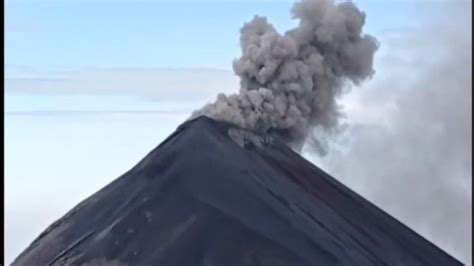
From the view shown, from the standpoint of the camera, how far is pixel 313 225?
168 ft

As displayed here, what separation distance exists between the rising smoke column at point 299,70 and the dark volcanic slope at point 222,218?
1616mm

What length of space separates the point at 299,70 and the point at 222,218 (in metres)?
11.0

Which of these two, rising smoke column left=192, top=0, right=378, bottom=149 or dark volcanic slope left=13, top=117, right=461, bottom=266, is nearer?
dark volcanic slope left=13, top=117, right=461, bottom=266

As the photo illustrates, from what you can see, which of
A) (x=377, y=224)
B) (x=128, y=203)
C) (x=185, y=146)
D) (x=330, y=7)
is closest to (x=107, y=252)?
(x=128, y=203)

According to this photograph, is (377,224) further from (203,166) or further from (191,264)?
(191,264)

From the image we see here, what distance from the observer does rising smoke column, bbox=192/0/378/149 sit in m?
55.6

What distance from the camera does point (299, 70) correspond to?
57062 mm

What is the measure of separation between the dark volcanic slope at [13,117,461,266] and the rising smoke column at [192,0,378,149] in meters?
1.62

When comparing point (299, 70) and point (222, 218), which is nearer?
point (222, 218)

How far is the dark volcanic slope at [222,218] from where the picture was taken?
47.2m

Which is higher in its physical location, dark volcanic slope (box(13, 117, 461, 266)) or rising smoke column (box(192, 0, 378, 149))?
rising smoke column (box(192, 0, 378, 149))

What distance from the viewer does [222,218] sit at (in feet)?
162

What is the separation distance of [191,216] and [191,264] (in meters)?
4.17

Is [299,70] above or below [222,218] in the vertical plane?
above
